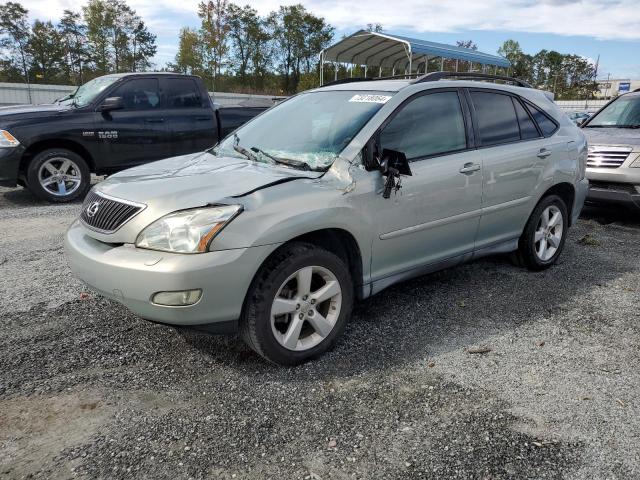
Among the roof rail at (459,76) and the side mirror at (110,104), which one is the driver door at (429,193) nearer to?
the roof rail at (459,76)

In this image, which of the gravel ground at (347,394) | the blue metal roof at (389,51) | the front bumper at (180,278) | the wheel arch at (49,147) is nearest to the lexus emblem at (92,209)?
the front bumper at (180,278)

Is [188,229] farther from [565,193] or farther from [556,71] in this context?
[556,71]

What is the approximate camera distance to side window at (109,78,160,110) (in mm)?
8008

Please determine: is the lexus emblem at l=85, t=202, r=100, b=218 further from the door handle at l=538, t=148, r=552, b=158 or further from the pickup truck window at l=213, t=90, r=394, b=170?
the door handle at l=538, t=148, r=552, b=158

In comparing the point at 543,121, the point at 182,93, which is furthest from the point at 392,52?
the point at 543,121

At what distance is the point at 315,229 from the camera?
301cm

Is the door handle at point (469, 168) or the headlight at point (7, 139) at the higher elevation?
the door handle at point (469, 168)

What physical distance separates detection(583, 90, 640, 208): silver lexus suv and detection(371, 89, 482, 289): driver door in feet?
13.2

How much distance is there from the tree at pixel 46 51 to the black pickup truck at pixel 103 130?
46621 millimetres

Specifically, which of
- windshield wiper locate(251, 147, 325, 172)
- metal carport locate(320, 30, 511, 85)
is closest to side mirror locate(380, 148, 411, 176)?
windshield wiper locate(251, 147, 325, 172)

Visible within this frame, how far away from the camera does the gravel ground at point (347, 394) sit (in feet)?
7.55

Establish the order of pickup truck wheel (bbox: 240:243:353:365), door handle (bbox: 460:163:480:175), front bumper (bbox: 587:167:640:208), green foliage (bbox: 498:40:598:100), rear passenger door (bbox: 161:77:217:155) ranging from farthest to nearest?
1. green foliage (bbox: 498:40:598:100)
2. rear passenger door (bbox: 161:77:217:155)
3. front bumper (bbox: 587:167:640:208)
4. door handle (bbox: 460:163:480:175)
5. pickup truck wheel (bbox: 240:243:353:365)

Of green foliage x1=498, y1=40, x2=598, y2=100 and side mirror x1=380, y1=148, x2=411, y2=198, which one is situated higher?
green foliage x1=498, y1=40, x2=598, y2=100

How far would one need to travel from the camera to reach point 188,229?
106 inches
